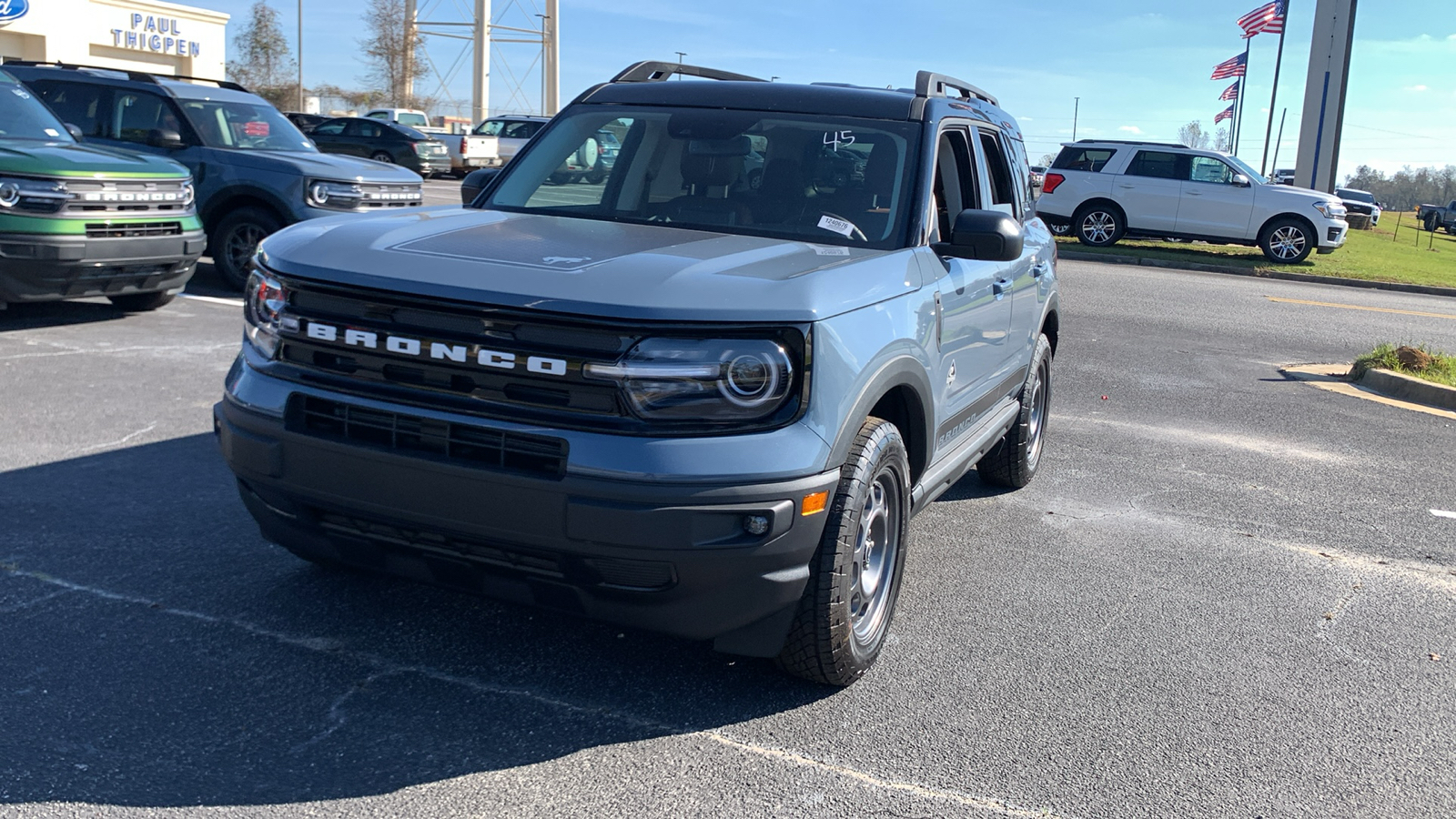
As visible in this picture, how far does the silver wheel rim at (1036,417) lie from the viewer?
20.3 feet

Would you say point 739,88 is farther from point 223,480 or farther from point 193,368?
point 193,368

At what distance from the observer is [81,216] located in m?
8.25

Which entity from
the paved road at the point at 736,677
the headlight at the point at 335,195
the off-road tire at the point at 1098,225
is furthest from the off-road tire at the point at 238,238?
the off-road tire at the point at 1098,225

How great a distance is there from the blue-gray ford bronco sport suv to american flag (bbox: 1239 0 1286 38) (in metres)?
38.9

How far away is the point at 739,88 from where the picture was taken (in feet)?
15.7

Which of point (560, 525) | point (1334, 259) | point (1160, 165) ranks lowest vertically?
point (560, 525)

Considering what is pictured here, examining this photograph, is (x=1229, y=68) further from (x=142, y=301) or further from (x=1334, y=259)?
(x=142, y=301)

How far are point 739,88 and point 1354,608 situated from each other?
315 cm

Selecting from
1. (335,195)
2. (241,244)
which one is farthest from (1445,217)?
(241,244)

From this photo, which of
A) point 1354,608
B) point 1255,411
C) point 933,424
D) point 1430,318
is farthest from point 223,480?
point 1430,318

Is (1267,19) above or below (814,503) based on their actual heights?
above

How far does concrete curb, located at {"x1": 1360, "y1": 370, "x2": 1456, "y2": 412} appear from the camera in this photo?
30.0 feet

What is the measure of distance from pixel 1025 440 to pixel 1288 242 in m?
17.8

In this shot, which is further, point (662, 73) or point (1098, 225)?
point (1098, 225)
